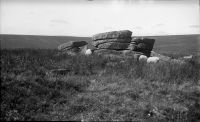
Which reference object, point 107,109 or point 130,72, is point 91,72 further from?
point 107,109

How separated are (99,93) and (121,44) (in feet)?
43.1

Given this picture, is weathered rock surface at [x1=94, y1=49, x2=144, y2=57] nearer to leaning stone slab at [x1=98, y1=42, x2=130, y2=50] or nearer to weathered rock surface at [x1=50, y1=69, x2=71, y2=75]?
leaning stone slab at [x1=98, y1=42, x2=130, y2=50]

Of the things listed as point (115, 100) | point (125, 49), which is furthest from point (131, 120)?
point (125, 49)

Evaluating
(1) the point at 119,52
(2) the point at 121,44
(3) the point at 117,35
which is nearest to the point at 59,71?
(1) the point at 119,52

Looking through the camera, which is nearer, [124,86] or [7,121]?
[7,121]

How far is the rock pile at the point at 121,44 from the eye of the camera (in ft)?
73.9

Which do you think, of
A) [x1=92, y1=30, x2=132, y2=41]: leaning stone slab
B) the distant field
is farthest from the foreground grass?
the distant field

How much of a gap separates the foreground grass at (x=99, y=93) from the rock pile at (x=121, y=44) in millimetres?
7764

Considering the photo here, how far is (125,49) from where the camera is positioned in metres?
23.1

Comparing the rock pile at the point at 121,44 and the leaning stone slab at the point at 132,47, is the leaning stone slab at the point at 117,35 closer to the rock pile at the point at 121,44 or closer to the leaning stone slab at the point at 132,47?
the rock pile at the point at 121,44

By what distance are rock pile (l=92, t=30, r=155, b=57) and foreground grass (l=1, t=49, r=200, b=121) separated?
776cm

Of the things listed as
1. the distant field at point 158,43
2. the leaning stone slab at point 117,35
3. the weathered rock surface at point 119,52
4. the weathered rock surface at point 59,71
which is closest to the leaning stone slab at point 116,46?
the weathered rock surface at point 119,52

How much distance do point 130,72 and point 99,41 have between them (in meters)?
11.4

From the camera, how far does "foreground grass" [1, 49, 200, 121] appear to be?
8094mm
